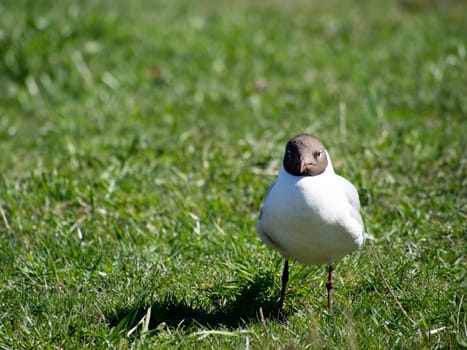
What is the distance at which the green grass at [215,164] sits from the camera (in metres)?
3.67

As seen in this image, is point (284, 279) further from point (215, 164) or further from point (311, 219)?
point (215, 164)

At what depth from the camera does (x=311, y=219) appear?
3.41 m

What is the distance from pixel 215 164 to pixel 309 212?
7.38 ft

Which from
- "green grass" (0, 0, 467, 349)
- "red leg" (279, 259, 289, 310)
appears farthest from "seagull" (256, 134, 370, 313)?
"green grass" (0, 0, 467, 349)

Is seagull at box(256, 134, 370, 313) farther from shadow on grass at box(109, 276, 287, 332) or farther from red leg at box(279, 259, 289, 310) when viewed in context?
shadow on grass at box(109, 276, 287, 332)

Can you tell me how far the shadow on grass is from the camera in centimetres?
370

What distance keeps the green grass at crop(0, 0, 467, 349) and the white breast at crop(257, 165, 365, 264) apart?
36cm

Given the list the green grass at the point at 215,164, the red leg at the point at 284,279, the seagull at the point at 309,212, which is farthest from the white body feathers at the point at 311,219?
the green grass at the point at 215,164

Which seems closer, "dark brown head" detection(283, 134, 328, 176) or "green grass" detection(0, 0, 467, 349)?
"dark brown head" detection(283, 134, 328, 176)

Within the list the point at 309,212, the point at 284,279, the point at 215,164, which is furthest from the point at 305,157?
the point at 215,164

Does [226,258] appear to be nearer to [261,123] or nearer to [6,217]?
[6,217]

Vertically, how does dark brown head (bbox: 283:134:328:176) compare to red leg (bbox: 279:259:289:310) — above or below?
above

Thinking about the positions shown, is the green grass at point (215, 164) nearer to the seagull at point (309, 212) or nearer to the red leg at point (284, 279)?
the red leg at point (284, 279)

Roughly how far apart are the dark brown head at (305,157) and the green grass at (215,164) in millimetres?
746
